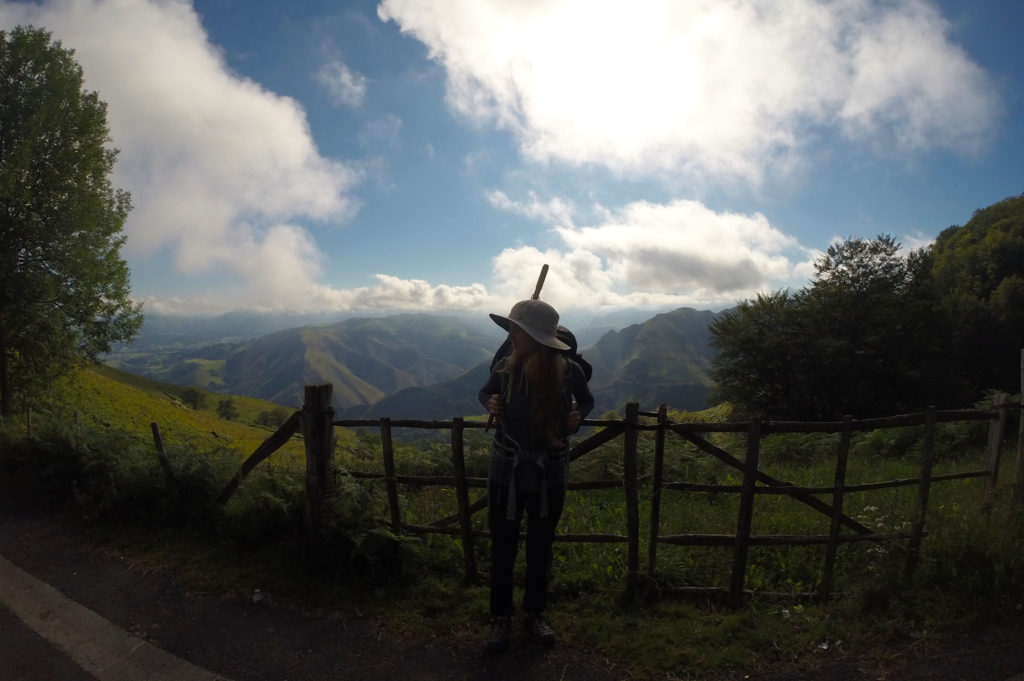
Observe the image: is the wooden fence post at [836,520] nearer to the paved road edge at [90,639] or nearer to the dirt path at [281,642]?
the dirt path at [281,642]

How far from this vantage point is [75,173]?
45.3ft

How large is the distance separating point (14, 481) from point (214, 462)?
4814 millimetres

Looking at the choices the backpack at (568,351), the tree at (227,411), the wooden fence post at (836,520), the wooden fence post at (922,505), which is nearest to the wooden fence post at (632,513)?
the backpack at (568,351)

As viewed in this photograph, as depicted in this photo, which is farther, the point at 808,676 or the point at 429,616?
the point at 429,616

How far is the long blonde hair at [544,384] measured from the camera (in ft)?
12.5

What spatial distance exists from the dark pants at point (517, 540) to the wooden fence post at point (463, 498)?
0.96 metres

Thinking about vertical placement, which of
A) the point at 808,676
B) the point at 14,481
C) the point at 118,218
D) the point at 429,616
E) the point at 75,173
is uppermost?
the point at 75,173

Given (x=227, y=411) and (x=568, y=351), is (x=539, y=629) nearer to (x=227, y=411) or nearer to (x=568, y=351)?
(x=568, y=351)

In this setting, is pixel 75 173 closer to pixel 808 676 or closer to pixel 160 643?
pixel 160 643

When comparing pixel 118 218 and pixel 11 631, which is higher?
pixel 118 218

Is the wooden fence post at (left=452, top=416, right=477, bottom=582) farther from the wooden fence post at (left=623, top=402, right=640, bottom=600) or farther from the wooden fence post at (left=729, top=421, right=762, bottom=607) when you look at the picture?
the wooden fence post at (left=729, top=421, right=762, bottom=607)

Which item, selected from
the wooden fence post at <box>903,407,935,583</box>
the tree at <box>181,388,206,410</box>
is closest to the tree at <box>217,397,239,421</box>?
the tree at <box>181,388,206,410</box>

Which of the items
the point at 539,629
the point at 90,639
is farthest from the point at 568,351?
the point at 90,639

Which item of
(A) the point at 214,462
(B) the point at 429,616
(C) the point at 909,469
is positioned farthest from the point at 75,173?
(C) the point at 909,469
